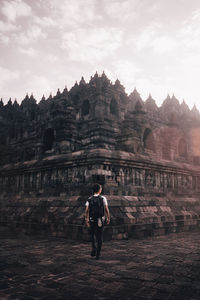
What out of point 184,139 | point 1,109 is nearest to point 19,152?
point 184,139

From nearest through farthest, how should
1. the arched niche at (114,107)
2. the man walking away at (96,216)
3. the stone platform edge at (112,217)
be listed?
the man walking away at (96,216) < the stone platform edge at (112,217) < the arched niche at (114,107)

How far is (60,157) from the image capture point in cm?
892

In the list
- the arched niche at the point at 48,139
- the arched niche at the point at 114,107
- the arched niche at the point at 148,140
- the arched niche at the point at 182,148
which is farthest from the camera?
the arched niche at the point at 182,148

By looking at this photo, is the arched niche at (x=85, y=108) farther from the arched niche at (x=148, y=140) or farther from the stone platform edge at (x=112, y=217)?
the stone platform edge at (x=112, y=217)

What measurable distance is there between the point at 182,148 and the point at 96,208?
18.6m

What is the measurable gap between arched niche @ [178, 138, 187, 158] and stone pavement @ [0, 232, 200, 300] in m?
16.9

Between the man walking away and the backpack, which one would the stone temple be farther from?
the backpack

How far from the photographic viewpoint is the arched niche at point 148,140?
20344 millimetres

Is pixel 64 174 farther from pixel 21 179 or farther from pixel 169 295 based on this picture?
pixel 169 295

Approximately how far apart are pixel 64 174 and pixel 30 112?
2081cm

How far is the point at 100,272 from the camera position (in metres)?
3.62

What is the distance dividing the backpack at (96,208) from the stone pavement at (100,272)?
0.79 m

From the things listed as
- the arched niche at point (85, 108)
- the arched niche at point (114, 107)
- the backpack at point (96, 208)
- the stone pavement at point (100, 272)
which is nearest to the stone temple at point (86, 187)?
the stone pavement at point (100, 272)

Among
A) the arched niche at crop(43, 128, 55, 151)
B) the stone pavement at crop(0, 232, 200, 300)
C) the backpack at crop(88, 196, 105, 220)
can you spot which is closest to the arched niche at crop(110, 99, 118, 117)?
the arched niche at crop(43, 128, 55, 151)
